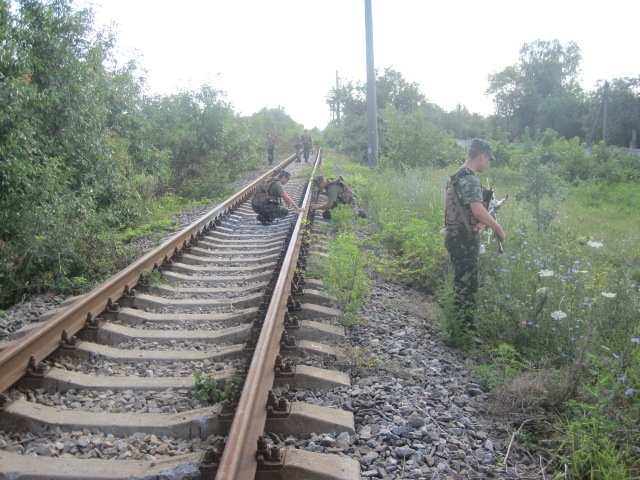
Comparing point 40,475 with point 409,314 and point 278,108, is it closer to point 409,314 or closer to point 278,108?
point 409,314

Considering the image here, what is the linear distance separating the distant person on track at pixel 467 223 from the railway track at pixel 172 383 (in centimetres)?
127

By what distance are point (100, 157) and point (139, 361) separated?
5.95m

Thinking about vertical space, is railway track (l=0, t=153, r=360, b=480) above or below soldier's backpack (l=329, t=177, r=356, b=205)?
below

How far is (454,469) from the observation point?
8.98 feet

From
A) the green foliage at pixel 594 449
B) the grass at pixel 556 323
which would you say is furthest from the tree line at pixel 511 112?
the green foliage at pixel 594 449

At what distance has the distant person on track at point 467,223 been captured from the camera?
15.9 feet

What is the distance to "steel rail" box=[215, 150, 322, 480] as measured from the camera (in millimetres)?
2387

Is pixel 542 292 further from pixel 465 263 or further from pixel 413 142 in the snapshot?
pixel 413 142

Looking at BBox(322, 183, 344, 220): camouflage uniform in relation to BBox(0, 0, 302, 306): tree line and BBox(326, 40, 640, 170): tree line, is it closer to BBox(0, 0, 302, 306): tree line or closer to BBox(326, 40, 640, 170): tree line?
BBox(0, 0, 302, 306): tree line

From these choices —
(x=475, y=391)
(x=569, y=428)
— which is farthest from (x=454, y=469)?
(x=475, y=391)

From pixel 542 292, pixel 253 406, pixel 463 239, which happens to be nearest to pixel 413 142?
pixel 463 239

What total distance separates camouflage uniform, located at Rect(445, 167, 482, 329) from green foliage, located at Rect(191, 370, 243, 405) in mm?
2453

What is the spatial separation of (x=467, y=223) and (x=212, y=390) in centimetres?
282

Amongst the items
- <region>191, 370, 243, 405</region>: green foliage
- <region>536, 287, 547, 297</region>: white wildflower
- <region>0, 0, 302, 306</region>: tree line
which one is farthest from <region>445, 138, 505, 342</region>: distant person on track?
<region>0, 0, 302, 306</region>: tree line
